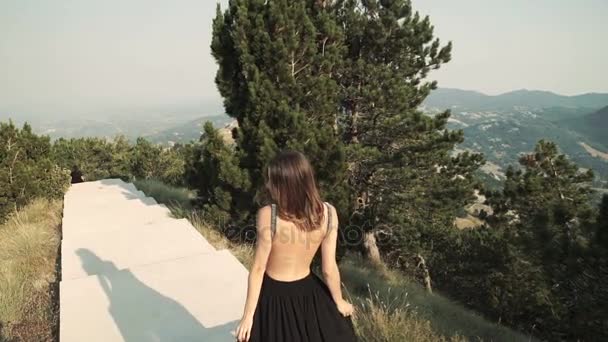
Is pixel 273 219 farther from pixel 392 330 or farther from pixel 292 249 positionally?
pixel 392 330

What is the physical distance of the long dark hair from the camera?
1.96m

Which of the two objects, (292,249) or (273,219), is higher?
(273,219)

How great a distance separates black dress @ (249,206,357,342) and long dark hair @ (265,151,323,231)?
1.41ft

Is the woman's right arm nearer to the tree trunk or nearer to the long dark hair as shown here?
the long dark hair

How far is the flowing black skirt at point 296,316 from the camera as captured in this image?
2.17 meters

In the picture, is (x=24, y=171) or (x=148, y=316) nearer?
(x=148, y=316)

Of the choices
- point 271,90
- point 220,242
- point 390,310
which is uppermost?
point 271,90

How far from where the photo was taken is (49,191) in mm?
9234

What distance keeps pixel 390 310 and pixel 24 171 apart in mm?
7806

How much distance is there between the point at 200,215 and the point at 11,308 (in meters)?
3.90

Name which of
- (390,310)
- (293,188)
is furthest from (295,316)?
(390,310)

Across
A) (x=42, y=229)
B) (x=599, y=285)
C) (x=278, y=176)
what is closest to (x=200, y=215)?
(x=42, y=229)

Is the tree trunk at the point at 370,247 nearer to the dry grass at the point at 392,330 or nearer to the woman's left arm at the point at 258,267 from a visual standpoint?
the dry grass at the point at 392,330

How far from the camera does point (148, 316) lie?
11.8ft
